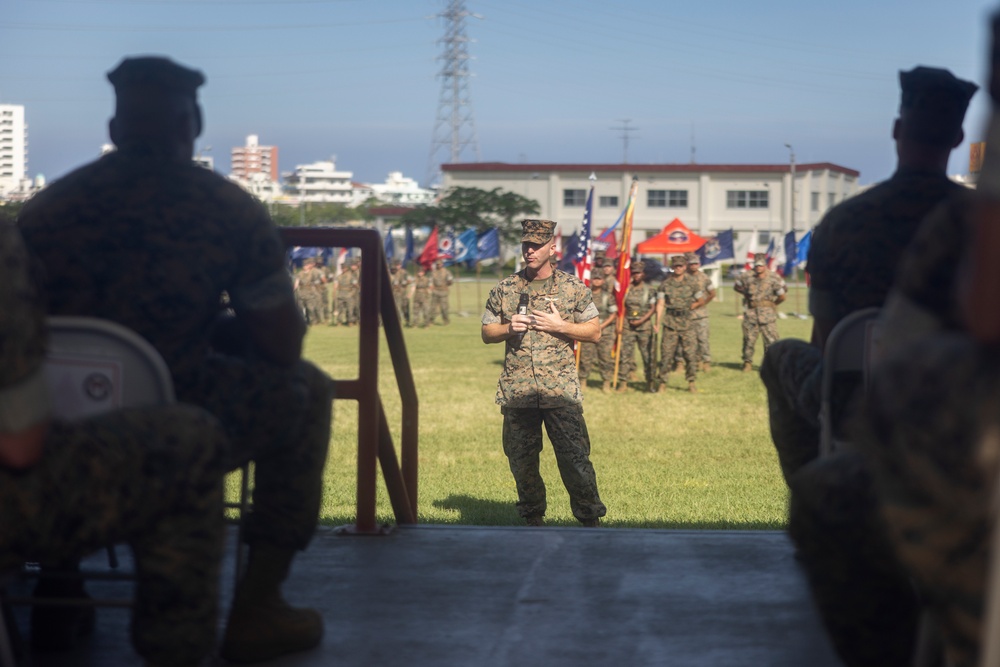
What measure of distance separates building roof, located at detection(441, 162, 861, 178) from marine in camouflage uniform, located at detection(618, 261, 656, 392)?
6569cm

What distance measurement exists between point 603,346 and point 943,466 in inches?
724

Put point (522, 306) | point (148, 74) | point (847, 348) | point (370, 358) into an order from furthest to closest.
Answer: point (522, 306) < point (370, 358) < point (847, 348) < point (148, 74)

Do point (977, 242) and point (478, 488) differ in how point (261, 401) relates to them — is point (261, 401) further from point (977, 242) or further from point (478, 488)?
point (478, 488)

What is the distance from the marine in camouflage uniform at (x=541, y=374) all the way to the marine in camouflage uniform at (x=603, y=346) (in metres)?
11.7

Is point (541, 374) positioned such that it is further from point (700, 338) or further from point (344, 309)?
point (344, 309)

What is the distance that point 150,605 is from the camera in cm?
270

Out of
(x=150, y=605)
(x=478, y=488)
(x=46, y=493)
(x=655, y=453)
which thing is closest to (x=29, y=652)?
(x=150, y=605)

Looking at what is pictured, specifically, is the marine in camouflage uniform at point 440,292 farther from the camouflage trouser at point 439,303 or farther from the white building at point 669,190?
the white building at point 669,190

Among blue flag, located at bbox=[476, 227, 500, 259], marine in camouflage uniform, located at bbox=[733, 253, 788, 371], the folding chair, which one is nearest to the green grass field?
marine in camouflage uniform, located at bbox=[733, 253, 788, 371]

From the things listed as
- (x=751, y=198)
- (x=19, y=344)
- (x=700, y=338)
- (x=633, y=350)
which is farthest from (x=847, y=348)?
(x=751, y=198)

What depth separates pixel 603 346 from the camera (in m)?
20.4

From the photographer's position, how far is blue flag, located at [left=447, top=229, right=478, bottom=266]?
4559cm

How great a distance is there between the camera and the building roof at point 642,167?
278 ft

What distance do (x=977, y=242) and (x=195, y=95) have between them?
2.17 m
